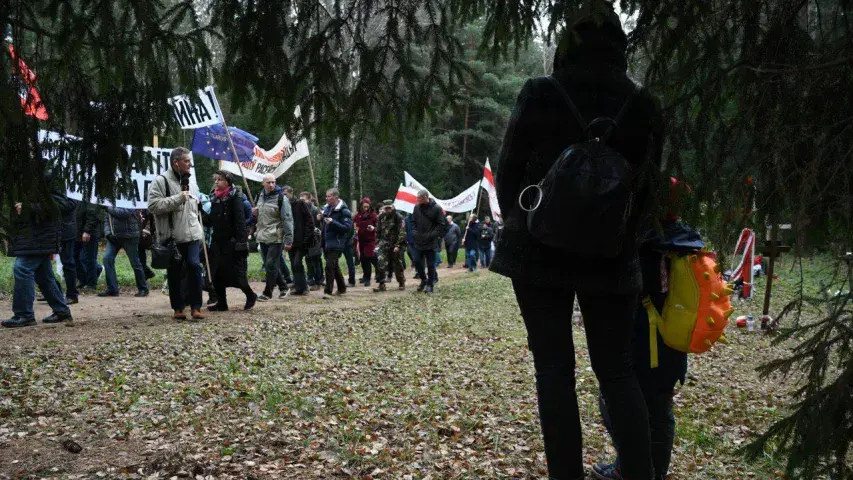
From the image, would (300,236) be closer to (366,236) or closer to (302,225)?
(302,225)

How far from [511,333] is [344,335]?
94.2 inches

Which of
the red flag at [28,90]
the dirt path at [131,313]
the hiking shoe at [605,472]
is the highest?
the red flag at [28,90]

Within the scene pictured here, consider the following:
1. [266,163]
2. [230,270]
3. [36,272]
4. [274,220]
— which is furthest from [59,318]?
[266,163]

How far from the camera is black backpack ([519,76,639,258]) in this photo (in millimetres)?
2604

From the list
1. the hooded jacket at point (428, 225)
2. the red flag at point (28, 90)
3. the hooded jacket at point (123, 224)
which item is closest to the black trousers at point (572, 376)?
the red flag at point (28, 90)

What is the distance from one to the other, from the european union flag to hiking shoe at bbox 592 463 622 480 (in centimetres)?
878

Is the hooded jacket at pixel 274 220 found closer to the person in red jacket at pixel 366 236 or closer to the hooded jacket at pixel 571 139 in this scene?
the person in red jacket at pixel 366 236

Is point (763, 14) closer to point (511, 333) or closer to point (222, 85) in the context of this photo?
point (222, 85)

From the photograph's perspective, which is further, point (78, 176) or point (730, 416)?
point (730, 416)

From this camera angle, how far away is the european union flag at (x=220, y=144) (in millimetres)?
11312

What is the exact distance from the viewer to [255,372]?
6527 mm

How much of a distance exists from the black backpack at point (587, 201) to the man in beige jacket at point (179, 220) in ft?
22.3

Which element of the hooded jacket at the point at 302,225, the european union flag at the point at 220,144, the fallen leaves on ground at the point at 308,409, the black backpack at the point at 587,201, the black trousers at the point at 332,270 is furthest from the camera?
the black trousers at the point at 332,270

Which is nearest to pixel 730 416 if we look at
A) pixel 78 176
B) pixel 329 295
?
pixel 78 176
